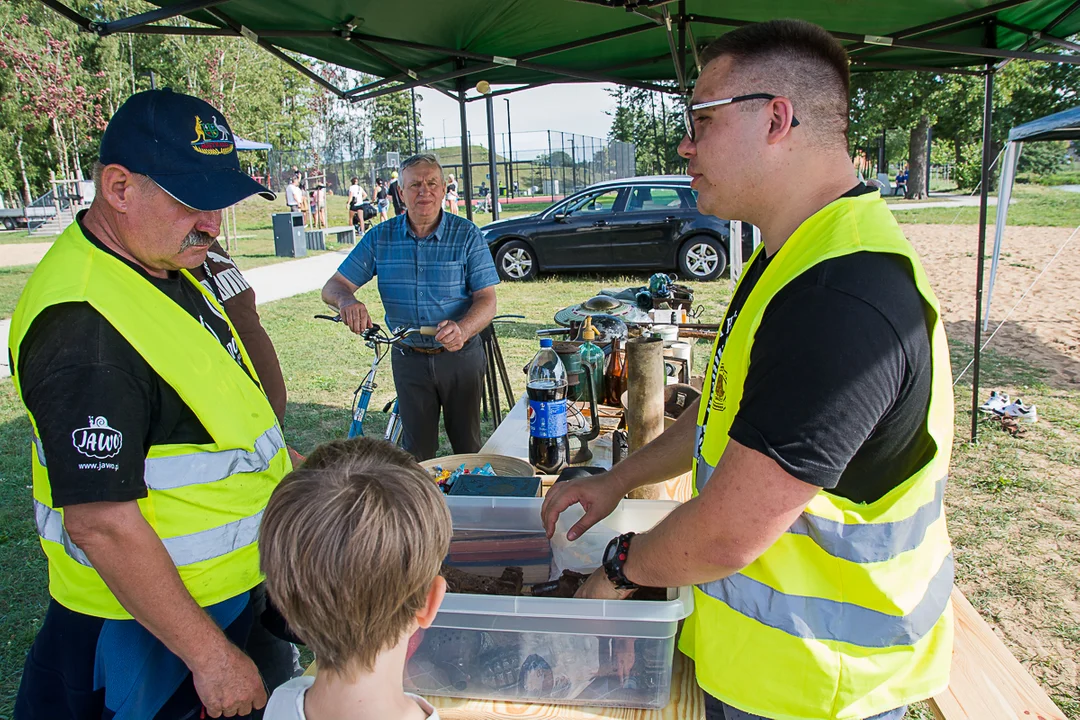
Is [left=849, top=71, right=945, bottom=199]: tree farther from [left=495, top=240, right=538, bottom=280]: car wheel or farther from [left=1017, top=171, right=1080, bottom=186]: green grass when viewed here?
[left=495, top=240, right=538, bottom=280]: car wheel

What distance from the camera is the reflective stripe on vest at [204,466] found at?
147cm

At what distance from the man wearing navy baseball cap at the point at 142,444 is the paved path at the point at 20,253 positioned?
16521 mm

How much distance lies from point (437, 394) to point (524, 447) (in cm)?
144

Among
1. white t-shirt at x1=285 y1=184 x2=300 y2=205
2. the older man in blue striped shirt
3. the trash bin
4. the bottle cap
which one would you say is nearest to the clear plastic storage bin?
the bottle cap

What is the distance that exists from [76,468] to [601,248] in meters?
11.2

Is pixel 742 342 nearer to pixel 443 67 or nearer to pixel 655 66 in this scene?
pixel 443 67

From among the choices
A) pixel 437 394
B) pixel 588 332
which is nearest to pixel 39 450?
pixel 588 332

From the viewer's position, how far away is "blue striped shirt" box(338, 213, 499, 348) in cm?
400

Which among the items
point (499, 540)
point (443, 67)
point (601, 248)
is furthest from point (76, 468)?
point (601, 248)

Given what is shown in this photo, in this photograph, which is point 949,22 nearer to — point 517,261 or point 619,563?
point 619,563

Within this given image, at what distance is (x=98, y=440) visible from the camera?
52.2 inches

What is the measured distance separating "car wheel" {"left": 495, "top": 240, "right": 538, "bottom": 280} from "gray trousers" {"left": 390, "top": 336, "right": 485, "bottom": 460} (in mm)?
8476

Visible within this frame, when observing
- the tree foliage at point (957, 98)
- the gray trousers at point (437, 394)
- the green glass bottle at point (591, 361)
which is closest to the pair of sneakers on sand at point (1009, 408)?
the green glass bottle at point (591, 361)

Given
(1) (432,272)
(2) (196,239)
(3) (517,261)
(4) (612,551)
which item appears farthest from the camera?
(3) (517,261)
